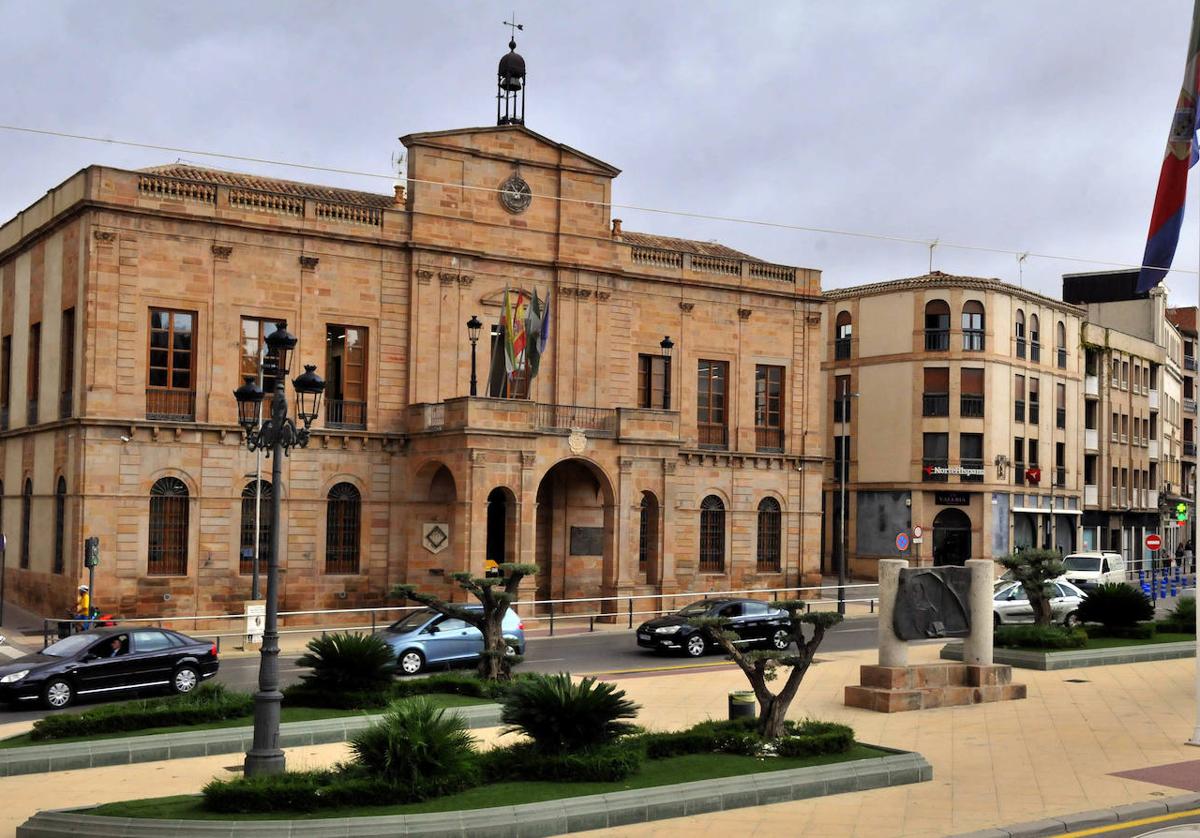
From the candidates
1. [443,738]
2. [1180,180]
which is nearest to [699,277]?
[1180,180]

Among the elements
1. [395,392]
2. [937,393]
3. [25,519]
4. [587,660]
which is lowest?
[587,660]

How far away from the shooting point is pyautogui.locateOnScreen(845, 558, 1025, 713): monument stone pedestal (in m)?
23.4

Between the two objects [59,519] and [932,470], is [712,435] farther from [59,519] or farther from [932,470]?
[59,519]

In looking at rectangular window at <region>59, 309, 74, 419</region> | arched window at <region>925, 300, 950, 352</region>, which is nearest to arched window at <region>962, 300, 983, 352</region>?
arched window at <region>925, 300, 950, 352</region>

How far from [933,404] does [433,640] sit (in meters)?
36.4

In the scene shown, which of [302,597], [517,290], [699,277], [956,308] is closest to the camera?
[302,597]

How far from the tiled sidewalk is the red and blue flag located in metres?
7.20

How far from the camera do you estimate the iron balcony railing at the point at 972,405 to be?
59969mm

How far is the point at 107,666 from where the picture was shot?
24.9 meters

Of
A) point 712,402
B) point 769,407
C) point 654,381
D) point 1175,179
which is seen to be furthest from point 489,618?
point 769,407

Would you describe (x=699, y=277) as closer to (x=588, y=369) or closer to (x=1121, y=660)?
(x=588, y=369)

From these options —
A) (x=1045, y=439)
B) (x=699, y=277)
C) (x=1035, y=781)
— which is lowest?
(x=1035, y=781)

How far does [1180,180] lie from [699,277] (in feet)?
91.1

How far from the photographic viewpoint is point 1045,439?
211ft
